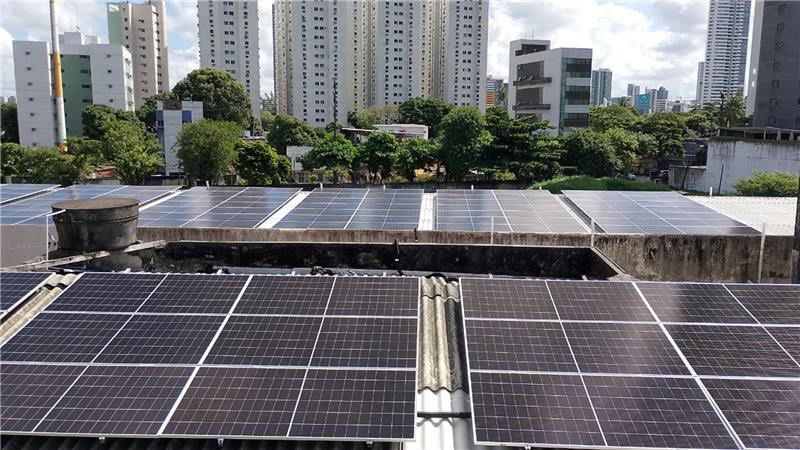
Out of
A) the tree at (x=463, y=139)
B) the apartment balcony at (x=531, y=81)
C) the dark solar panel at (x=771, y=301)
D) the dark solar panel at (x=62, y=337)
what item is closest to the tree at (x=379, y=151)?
the tree at (x=463, y=139)

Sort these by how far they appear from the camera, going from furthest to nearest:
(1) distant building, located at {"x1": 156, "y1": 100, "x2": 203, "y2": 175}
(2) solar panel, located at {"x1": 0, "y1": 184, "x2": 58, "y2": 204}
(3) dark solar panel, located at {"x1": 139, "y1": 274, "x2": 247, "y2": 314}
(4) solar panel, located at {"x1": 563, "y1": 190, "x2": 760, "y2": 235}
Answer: (1) distant building, located at {"x1": 156, "y1": 100, "x2": 203, "y2": 175}
(2) solar panel, located at {"x1": 0, "y1": 184, "x2": 58, "y2": 204}
(4) solar panel, located at {"x1": 563, "y1": 190, "x2": 760, "y2": 235}
(3) dark solar panel, located at {"x1": 139, "y1": 274, "x2": 247, "y2": 314}

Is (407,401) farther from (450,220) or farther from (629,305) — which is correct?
(450,220)

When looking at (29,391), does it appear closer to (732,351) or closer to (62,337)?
(62,337)

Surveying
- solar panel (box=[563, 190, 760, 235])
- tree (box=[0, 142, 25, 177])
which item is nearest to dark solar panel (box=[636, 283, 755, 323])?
solar panel (box=[563, 190, 760, 235])

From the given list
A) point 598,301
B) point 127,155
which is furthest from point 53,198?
point 127,155

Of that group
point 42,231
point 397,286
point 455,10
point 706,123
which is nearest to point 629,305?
point 397,286

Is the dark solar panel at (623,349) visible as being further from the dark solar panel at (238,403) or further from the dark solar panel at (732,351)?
the dark solar panel at (238,403)

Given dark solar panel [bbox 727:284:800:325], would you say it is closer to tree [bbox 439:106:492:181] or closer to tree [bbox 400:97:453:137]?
tree [bbox 439:106:492:181]
